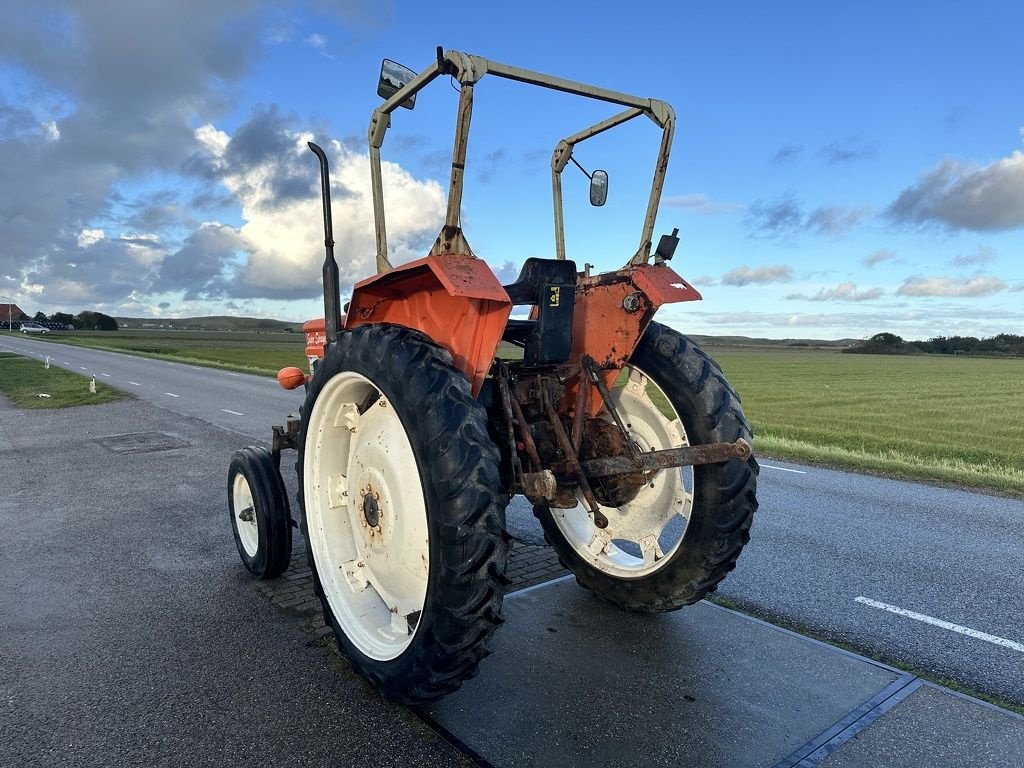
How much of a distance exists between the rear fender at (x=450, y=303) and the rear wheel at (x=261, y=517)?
129cm

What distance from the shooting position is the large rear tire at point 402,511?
7.66 feet

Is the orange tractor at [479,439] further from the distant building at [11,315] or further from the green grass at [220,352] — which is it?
the distant building at [11,315]

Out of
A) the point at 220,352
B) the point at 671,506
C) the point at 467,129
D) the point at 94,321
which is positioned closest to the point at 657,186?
the point at 467,129

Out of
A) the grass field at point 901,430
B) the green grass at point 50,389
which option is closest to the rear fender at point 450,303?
the grass field at point 901,430

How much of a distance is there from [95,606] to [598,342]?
315 cm

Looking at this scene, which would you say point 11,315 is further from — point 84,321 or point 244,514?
point 244,514

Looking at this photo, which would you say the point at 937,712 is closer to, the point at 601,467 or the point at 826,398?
the point at 601,467

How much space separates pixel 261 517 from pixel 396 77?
2.53 meters

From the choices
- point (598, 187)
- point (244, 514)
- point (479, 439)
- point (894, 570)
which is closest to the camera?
point (479, 439)

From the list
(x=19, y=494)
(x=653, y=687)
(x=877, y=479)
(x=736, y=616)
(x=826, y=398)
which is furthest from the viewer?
(x=826, y=398)

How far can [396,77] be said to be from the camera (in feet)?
10.5

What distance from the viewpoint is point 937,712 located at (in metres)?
2.70

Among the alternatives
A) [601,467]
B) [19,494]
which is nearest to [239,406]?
[19,494]

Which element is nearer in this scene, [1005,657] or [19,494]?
[1005,657]
